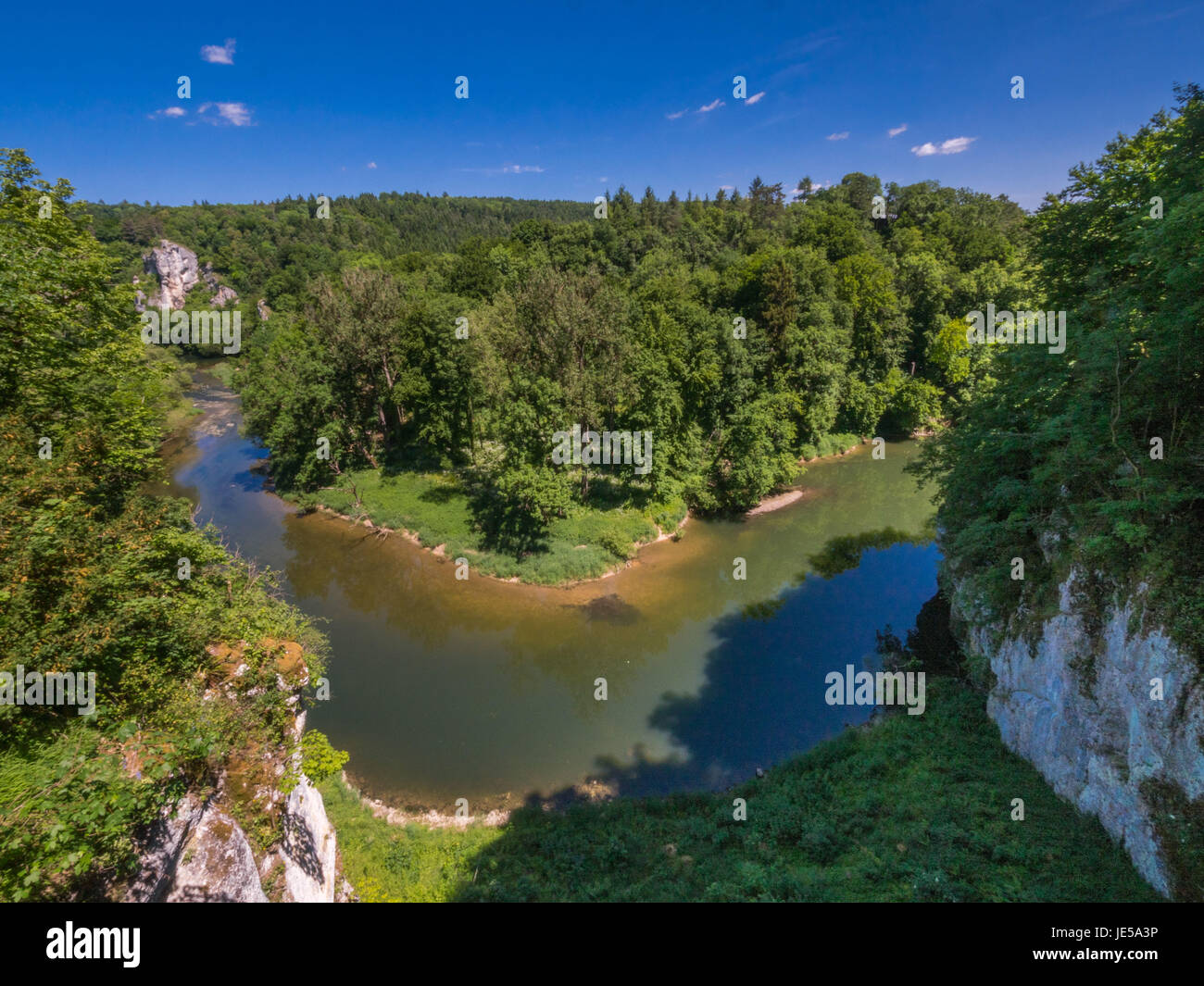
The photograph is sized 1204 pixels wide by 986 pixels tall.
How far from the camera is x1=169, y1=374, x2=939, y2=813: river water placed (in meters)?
15.4

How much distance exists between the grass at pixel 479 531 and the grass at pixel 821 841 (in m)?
11.7

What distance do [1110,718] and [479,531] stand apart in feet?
78.6

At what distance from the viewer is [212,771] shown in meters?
8.18

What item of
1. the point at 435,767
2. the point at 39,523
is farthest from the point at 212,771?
the point at 435,767

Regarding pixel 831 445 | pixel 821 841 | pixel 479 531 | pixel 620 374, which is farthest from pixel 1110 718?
pixel 831 445

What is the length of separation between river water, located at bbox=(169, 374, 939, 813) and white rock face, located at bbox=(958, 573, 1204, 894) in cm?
614

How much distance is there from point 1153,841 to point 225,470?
4728cm

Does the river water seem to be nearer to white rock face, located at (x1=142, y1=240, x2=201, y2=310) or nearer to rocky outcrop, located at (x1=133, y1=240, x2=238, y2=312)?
rocky outcrop, located at (x1=133, y1=240, x2=238, y2=312)

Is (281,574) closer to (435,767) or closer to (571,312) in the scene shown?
(435,767)

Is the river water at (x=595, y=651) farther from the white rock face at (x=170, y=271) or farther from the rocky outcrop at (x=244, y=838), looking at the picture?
the white rock face at (x=170, y=271)

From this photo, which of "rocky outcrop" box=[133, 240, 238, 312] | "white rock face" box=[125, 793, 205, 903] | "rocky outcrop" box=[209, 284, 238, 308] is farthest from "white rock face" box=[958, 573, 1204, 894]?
"rocky outcrop" box=[133, 240, 238, 312]

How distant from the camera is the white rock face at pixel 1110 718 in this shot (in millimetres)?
7371

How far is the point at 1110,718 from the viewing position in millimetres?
8891

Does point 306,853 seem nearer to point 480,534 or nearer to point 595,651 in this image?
point 595,651
